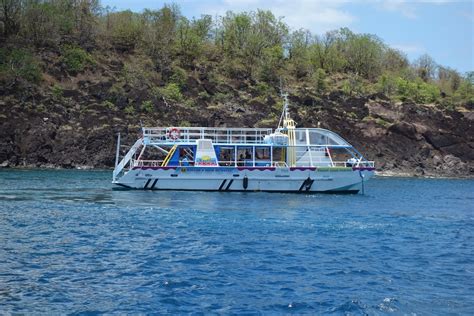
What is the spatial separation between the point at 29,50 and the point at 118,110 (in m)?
21.9

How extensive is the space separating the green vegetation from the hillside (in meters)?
0.27

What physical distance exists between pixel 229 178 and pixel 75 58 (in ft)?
202

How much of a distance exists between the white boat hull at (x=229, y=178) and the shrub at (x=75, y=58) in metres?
55.5

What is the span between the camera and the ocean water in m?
17.3

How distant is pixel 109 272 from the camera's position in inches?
804

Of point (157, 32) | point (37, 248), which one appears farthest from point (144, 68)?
point (37, 248)

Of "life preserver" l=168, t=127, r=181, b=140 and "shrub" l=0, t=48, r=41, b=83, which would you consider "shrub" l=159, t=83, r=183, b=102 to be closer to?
"shrub" l=0, t=48, r=41, b=83

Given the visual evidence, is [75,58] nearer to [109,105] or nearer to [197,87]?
[109,105]

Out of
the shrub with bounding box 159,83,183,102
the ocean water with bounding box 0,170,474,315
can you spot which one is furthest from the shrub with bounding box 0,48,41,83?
the ocean water with bounding box 0,170,474,315

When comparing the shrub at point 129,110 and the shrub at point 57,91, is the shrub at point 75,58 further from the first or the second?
the shrub at point 129,110

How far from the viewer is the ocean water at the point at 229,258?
→ 1728 centimetres

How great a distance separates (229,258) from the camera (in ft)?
76.1

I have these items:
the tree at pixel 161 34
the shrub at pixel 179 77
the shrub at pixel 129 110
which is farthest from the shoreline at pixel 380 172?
the tree at pixel 161 34

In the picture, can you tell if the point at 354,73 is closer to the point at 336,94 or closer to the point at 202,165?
the point at 336,94
